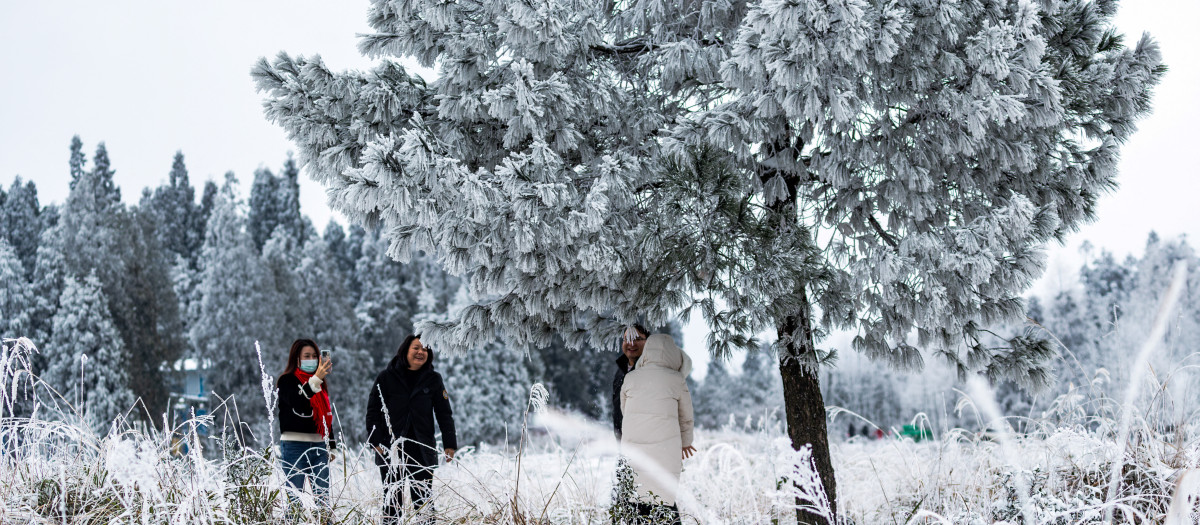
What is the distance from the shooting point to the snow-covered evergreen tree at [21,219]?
31.0 m

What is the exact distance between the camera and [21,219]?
3186cm

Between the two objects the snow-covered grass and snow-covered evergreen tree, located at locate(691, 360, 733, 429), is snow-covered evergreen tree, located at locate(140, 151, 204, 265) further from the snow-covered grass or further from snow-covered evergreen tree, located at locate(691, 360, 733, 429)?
the snow-covered grass

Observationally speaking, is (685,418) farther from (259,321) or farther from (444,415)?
(259,321)

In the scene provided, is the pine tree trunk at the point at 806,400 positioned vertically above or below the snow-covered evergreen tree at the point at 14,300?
below

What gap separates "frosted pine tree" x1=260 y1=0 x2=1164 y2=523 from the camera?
3637mm

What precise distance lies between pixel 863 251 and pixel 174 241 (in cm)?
4012

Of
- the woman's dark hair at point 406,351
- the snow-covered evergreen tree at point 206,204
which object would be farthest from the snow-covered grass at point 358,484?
the snow-covered evergreen tree at point 206,204

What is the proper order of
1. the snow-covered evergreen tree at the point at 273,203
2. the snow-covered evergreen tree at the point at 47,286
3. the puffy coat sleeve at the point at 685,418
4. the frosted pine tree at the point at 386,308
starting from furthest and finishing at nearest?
the snow-covered evergreen tree at the point at 273,203 → the frosted pine tree at the point at 386,308 → the snow-covered evergreen tree at the point at 47,286 → the puffy coat sleeve at the point at 685,418

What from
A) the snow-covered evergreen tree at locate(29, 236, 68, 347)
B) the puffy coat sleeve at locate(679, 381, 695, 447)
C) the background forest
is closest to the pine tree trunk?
the puffy coat sleeve at locate(679, 381, 695, 447)

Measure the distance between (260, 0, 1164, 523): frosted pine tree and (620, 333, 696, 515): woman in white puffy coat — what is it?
29 centimetres

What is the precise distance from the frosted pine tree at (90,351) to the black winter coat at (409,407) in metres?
18.3

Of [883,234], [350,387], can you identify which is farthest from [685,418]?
[350,387]

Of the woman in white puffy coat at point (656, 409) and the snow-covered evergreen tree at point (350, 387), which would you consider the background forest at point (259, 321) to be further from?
the woman in white puffy coat at point (656, 409)

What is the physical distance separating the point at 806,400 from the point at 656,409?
Answer: 0.92m
